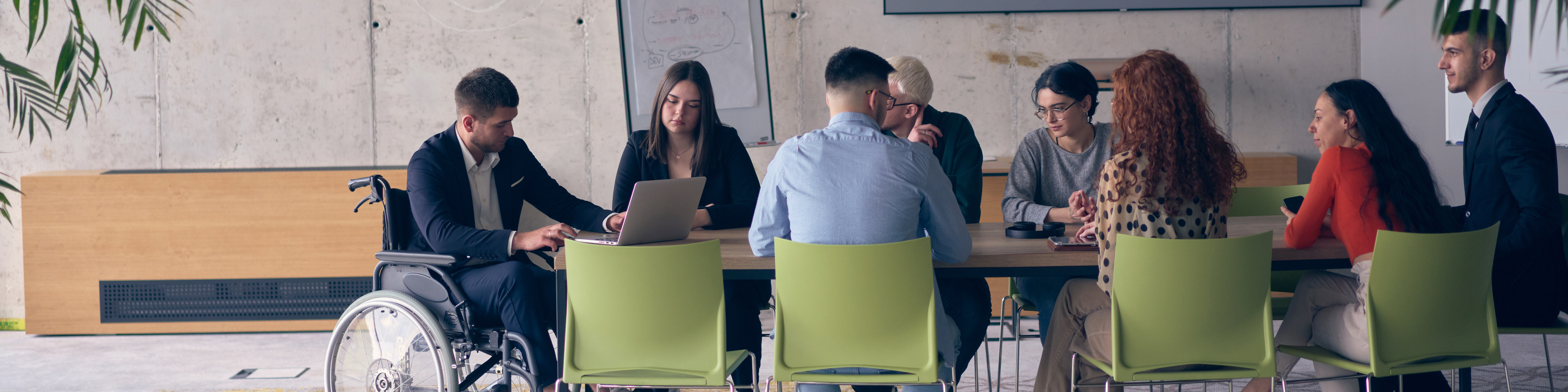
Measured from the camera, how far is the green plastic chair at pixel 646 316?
2084 mm

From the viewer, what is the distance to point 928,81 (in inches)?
126

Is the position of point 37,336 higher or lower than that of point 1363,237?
lower

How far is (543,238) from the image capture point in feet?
8.24

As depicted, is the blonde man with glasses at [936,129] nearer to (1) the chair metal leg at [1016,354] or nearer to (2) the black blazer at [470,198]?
(1) the chair metal leg at [1016,354]

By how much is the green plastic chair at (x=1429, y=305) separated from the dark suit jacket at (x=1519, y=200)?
295 millimetres

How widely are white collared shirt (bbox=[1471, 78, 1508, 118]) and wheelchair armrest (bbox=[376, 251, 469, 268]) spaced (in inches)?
111

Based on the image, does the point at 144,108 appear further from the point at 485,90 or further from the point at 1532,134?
the point at 1532,134

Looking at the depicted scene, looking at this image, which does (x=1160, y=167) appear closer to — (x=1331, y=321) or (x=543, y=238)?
(x=1331, y=321)

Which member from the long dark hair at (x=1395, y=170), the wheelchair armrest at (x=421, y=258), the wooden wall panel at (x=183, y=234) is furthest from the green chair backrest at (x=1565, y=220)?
the wooden wall panel at (x=183, y=234)

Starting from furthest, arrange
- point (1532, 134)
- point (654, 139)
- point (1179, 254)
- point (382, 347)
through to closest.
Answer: point (654, 139) < point (382, 347) < point (1532, 134) < point (1179, 254)

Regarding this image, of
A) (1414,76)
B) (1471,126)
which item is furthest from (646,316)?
(1414,76)

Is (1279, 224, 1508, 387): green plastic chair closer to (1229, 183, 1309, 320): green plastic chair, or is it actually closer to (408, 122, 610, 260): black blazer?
(1229, 183, 1309, 320): green plastic chair

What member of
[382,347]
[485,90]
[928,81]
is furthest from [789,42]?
[382,347]

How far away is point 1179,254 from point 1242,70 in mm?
3138
